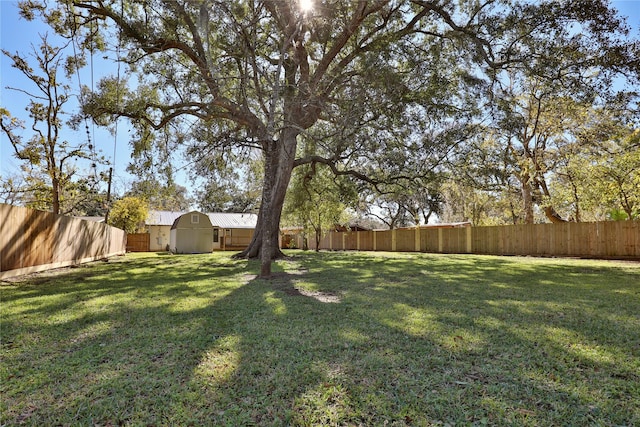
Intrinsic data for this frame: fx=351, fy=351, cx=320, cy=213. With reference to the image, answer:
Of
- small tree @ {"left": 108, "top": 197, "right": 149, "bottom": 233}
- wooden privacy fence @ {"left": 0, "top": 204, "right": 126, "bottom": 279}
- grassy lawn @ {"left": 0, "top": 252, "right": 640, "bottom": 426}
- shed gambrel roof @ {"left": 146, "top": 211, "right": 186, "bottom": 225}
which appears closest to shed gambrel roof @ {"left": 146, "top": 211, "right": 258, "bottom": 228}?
shed gambrel roof @ {"left": 146, "top": 211, "right": 186, "bottom": 225}

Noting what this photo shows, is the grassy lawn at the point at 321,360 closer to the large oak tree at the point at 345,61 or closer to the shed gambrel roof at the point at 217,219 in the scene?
the large oak tree at the point at 345,61

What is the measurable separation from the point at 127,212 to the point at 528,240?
22.9 metres

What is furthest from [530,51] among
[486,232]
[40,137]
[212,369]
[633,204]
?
[40,137]

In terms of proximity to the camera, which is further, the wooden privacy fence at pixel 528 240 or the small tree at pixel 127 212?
the small tree at pixel 127 212

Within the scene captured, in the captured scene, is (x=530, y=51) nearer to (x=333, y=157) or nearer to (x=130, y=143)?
(x=333, y=157)

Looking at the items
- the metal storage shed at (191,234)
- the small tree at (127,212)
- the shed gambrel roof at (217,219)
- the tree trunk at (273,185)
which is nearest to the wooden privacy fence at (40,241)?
the tree trunk at (273,185)

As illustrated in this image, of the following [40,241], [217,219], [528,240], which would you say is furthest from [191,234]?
[528,240]

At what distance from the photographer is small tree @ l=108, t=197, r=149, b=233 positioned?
22328 mm

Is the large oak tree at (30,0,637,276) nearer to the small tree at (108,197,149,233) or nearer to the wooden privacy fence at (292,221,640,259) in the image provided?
the wooden privacy fence at (292,221,640,259)

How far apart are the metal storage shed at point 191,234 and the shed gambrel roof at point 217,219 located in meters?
5.26

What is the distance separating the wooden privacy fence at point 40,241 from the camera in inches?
299

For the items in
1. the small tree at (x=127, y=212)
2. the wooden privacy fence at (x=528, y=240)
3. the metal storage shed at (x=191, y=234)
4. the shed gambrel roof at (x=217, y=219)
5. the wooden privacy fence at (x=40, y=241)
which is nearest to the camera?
the wooden privacy fence at (x=40, y=241)

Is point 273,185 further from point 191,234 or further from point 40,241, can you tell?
point 191,234

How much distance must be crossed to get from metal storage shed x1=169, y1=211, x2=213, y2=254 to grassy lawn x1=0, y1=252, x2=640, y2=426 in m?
16.9
